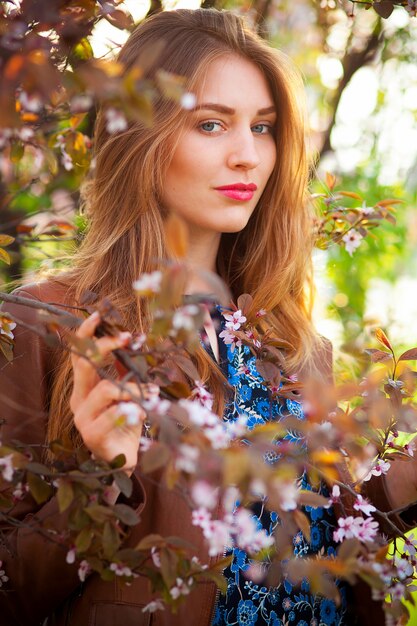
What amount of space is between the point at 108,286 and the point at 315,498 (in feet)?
3.24

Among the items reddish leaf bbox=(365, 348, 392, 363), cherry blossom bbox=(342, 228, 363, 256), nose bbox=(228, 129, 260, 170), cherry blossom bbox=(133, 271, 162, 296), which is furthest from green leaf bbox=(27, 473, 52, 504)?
cherry blossom bbox=(342, 228, 363, 256)

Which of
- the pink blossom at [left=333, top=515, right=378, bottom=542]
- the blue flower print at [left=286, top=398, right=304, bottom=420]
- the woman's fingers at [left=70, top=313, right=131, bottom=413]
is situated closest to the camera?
the woman's fingers at [left=70, top=313, right=131, bottom=413]

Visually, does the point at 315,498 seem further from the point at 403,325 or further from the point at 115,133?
the point at 403,325

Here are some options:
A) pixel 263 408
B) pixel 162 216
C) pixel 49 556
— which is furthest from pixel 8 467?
pixel 162 216

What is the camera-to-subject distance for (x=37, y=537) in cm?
155

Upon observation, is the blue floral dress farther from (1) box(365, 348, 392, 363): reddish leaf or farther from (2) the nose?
(2) the nose

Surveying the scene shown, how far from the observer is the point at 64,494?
1147 millimetres

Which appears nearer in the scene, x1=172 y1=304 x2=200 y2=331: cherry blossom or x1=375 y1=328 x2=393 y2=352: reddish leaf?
x1=172 y1=304 x2=200 y2=331: cherry blossom

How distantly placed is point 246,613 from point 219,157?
42.4 inches

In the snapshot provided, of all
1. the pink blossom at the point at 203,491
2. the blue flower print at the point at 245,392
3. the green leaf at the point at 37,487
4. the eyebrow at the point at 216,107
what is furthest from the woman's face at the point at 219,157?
the pink blossom at the point at 203,491

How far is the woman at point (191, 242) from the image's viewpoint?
5.35 ft

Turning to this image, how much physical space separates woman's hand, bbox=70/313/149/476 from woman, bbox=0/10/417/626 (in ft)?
0.67

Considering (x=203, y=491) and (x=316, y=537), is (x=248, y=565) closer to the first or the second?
(x=316, y=537)

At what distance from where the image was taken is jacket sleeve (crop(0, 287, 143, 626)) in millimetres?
1513
